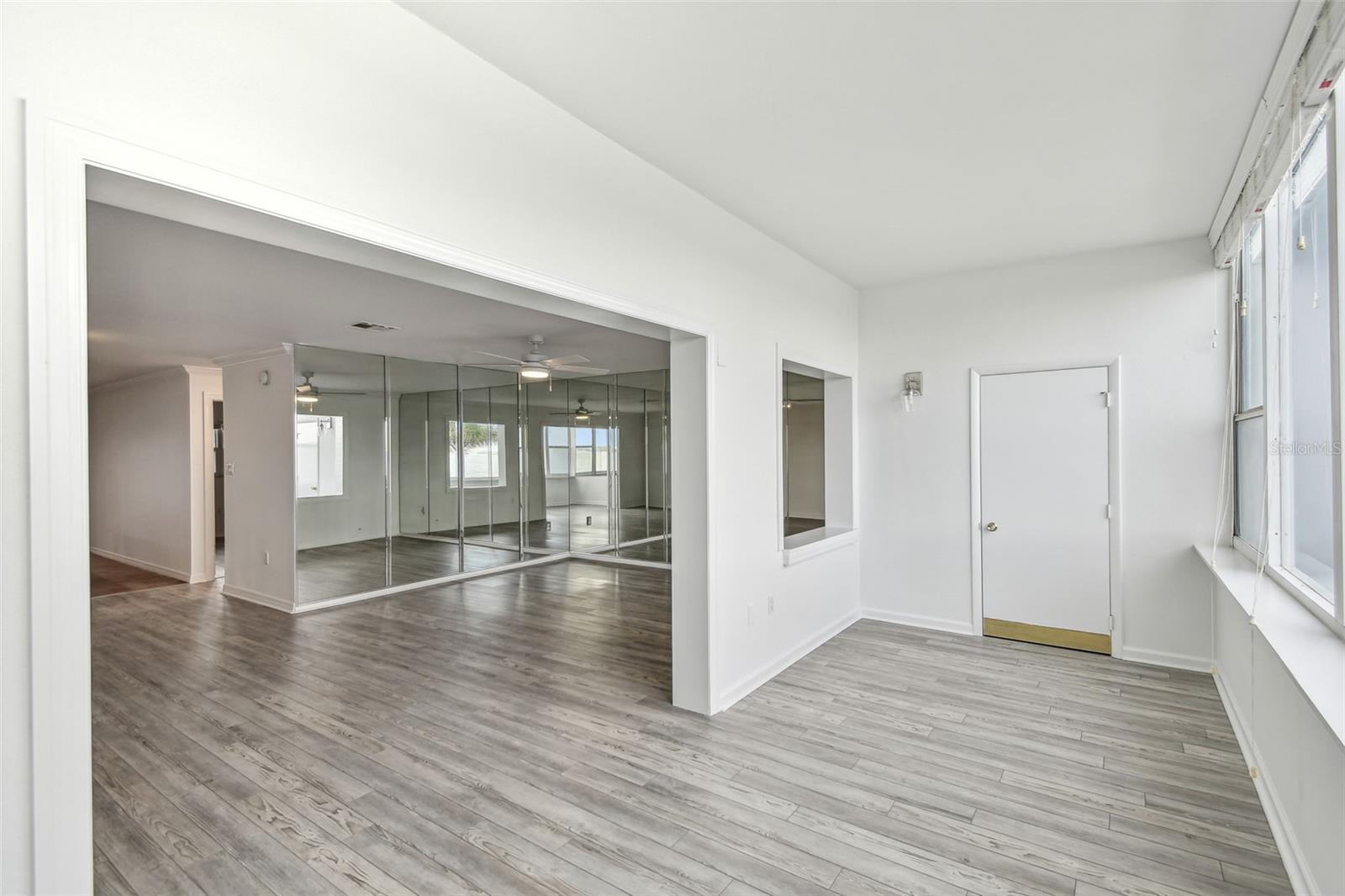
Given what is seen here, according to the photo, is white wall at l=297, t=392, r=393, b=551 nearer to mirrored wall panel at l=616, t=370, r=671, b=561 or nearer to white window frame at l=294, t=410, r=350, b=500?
white window frame at l=294, t=410, r=350, b=500

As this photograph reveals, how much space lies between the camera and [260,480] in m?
6.51

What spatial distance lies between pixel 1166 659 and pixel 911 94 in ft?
13.6

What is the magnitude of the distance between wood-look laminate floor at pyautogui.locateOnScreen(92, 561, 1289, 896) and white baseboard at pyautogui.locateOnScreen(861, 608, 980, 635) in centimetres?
25

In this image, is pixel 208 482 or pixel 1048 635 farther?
pixel 208 482

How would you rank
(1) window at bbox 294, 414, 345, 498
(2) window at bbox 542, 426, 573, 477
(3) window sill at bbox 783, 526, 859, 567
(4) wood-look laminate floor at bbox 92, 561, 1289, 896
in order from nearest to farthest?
(4) wood-look laminate floor at bbox 92, 561, 1289, 896
(3) window sill at bbox 783, 526, 859, 567
(1) window at bbox 294, 414, 345, 498
(2) window at bbox 542, 426, 573, 477

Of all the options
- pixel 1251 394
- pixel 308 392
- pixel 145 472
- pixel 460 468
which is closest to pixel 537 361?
pixel 308 392

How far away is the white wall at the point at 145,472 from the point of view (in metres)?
7.59

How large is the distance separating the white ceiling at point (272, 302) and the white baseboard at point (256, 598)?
2476 millimetres

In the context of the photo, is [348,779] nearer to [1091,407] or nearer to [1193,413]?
[1091,407]

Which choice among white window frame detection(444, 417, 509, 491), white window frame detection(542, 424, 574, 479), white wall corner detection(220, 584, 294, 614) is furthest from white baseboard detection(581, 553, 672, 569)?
white wall corner detection(220, 584, 294, 614)

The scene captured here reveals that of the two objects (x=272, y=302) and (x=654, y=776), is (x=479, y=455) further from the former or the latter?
(x=654, y=776)

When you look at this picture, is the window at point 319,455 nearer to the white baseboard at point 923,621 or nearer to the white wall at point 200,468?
the white wall at point 200,468

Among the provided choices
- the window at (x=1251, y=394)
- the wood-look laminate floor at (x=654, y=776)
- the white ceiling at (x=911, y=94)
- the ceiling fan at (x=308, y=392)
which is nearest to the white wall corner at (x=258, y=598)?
the wood-look laminate floor at (x=654, y=776)

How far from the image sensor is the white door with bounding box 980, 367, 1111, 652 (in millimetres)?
4582
